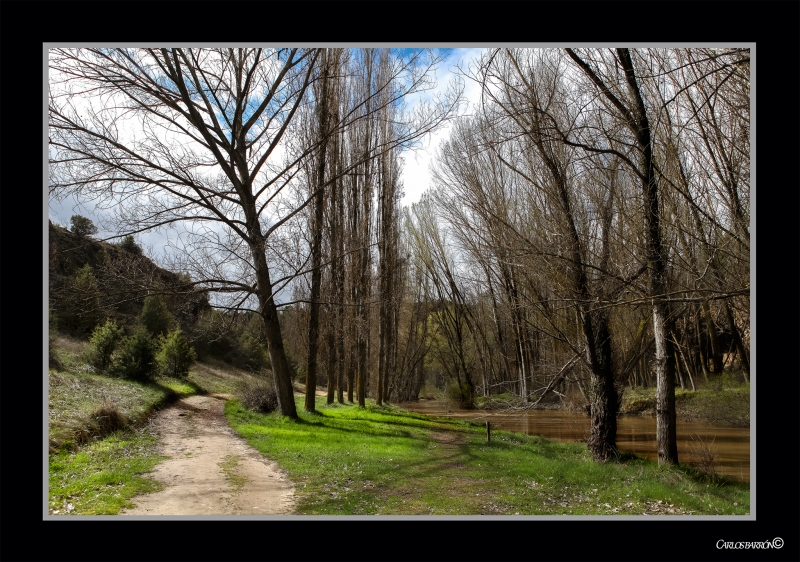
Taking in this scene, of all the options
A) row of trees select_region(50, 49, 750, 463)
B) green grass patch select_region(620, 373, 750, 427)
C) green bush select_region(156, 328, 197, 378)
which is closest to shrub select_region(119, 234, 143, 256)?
row of trees select_region(50, 49, 750, 463)

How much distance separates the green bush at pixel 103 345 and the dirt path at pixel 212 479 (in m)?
3.22

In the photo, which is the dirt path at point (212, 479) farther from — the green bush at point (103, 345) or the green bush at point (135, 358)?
the green bush at point (135, 358)

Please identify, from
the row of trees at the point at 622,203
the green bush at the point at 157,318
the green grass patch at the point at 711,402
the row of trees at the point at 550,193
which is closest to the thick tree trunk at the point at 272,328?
the row of trees at the point at 550,193

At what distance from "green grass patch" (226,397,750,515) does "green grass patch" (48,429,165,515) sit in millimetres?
1796

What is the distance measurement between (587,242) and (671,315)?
5.75 feet

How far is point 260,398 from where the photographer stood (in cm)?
1409

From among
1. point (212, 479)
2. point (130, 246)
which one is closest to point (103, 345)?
point (130, 246)

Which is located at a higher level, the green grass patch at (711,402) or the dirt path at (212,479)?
the dirt path at (212,479)

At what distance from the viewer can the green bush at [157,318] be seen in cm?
1695
